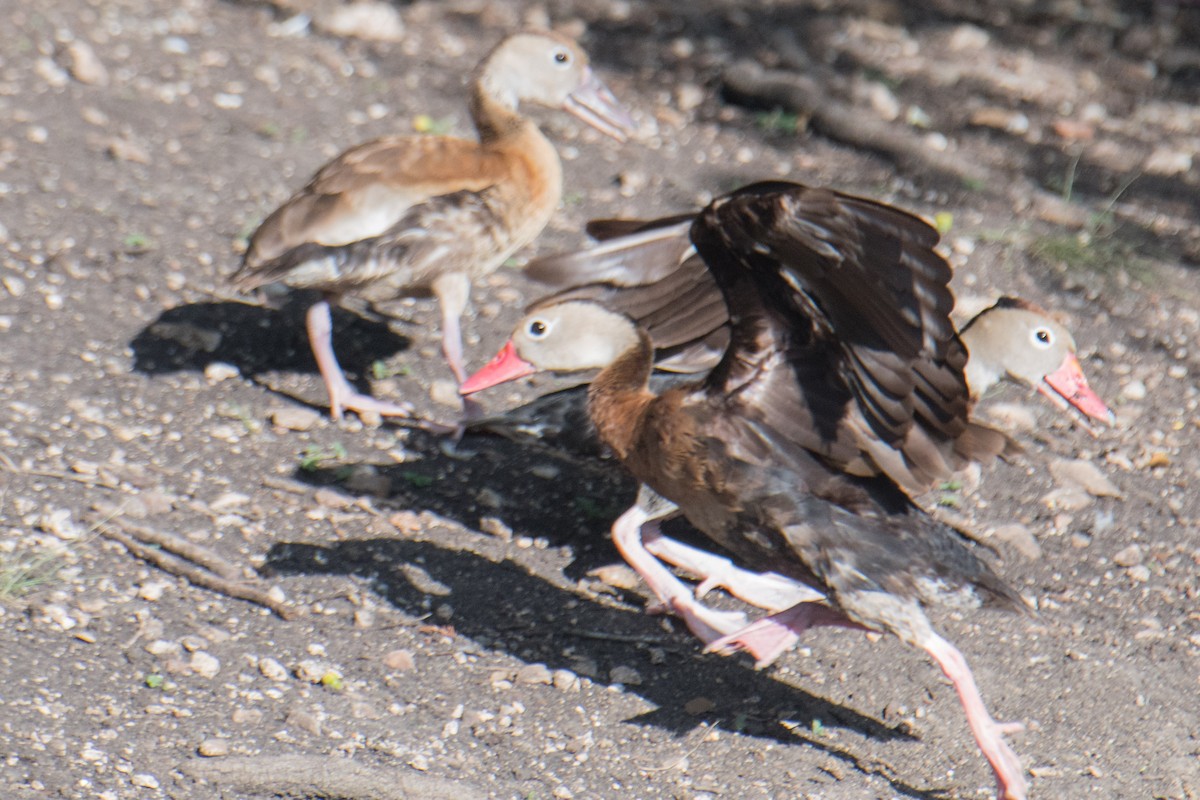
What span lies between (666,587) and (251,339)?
2.22 m

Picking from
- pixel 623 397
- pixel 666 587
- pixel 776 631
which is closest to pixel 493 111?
pixel 623 397

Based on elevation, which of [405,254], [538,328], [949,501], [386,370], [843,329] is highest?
[843,329]

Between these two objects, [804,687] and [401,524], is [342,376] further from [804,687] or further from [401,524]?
[804,687]

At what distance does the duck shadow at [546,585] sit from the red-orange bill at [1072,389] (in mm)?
1514

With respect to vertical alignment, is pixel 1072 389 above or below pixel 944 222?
above

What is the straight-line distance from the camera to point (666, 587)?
471 cm

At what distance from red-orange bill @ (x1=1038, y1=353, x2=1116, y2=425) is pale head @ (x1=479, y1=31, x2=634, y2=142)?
7.73 ft

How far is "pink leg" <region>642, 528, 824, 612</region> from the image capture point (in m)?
4.93

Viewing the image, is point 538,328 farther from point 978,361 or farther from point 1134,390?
point 1134,390

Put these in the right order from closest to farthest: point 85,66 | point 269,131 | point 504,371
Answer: point 504,371 < point 269,131 < point 85,66

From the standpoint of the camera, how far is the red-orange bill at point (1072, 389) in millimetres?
5188

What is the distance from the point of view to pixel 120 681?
4004 mm

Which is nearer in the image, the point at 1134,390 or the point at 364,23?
the point at 1134,390

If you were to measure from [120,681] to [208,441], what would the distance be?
4.75 feet
